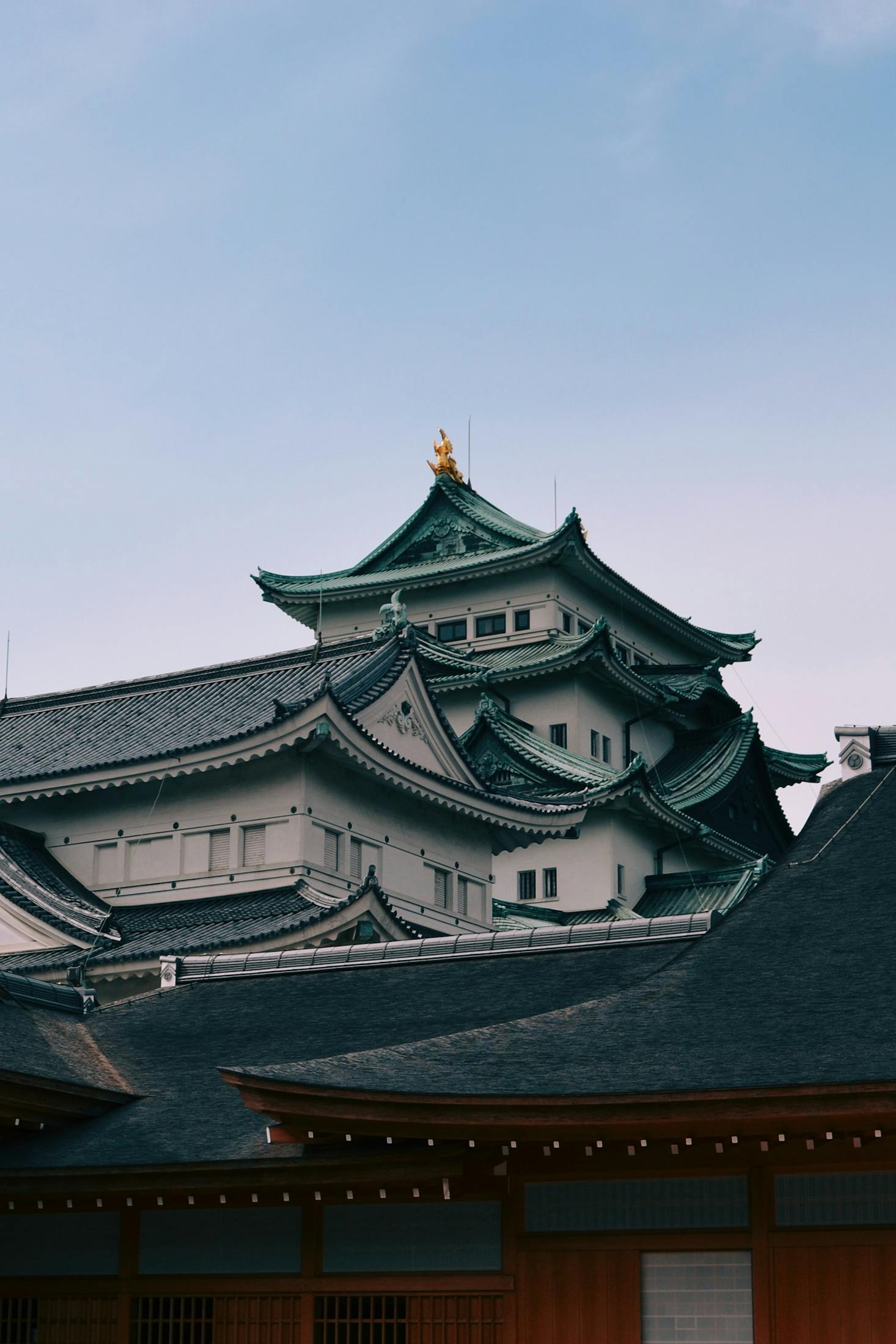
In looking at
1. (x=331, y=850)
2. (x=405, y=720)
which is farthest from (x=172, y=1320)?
(x=405, y=720)

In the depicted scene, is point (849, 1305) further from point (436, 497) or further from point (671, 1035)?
point (436, 497)

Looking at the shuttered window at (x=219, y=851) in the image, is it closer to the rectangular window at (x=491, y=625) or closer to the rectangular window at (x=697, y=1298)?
the rectangular window at (x=697, y=1298)

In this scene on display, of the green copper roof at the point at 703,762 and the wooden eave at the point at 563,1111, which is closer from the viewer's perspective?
the wooden eave at the point at 563,1111

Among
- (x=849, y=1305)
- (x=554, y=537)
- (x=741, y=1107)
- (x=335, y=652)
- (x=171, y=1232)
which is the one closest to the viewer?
(x=741, y=1107)

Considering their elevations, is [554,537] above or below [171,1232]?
above

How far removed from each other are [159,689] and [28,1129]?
73.7 ft

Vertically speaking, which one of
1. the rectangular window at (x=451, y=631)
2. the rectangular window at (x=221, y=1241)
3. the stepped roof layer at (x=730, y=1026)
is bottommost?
the rectangular window at (x=221, y=1241)

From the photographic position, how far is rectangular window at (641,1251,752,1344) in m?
12.3

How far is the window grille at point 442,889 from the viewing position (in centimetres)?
3484

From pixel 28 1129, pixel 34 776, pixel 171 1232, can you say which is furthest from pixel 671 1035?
pixel 34 776

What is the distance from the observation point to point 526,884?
159 ft

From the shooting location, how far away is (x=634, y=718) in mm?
55406

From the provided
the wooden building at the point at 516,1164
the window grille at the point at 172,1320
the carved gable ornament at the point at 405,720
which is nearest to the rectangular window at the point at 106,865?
the carved gable ornament at the point at 405,720

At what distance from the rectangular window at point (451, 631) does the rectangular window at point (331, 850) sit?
76.6 feet
